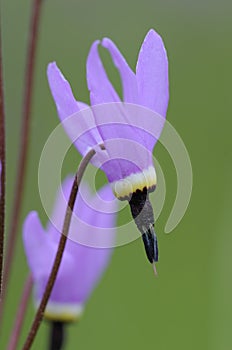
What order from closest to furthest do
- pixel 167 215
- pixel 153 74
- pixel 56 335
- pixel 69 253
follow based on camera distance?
1. pixel 153 74
2. pixel 69 253
3. pixel 56 335
4. pixel 167 215

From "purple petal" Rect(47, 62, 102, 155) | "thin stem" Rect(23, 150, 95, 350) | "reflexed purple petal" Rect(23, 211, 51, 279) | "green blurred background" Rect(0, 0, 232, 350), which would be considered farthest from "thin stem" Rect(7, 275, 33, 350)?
"green blurred background" Rect(0, 0, 232, 350)

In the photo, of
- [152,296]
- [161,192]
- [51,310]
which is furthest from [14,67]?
[161,192]

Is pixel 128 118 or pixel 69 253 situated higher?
pixel 128 118

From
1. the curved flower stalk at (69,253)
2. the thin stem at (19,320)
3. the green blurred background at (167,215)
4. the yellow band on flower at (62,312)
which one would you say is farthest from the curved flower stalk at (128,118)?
the green blurred background at (167,215)

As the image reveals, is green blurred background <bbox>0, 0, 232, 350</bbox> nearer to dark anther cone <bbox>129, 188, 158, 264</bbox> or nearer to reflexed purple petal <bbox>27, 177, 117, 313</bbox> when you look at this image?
reflexed purple petal <bbox>27, 177, 117, 313</bbox>

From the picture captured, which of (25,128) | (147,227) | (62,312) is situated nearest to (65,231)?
(147,227)

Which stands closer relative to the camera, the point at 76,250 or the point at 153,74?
the point at 153,74

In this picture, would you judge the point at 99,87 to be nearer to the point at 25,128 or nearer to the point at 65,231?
the point at 65,231
